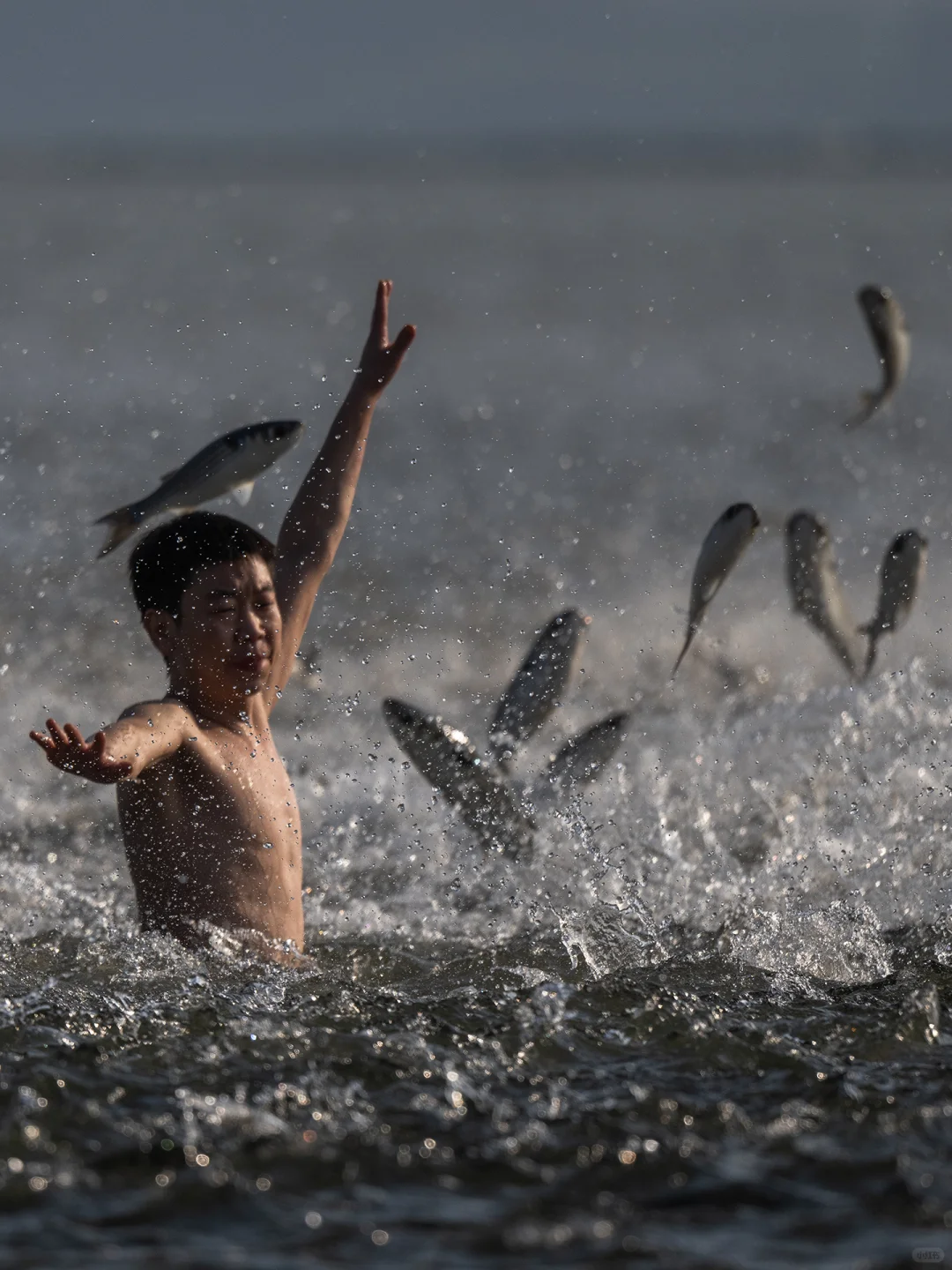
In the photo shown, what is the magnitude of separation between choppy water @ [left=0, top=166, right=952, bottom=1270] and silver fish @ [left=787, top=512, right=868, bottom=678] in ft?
2.03

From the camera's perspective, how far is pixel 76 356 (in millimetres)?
19031

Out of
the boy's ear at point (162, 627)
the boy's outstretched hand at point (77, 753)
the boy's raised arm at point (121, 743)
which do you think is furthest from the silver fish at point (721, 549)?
the boy's outstretched hand at point (77, 753)

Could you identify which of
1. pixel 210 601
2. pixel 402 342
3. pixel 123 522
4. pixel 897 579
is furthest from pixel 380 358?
pixel 897 579

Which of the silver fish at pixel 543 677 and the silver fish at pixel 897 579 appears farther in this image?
the silver fish at pixel 897 579

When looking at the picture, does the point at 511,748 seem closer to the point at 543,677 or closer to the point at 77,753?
the point at 543,677

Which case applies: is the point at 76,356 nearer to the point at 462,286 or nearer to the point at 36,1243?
the point at 462,286

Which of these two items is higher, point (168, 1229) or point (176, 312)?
point (176, 312)

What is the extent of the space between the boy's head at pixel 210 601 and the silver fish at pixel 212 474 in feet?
1.36

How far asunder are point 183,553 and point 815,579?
328cm

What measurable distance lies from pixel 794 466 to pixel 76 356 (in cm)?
938

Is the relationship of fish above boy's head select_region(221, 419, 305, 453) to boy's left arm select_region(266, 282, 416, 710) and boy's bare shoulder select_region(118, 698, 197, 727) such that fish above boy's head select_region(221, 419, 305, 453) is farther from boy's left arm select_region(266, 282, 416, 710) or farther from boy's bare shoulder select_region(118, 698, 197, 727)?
boy's bare shoulder select_region(118, 698, 197, 727)

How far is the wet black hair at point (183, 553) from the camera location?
4.45 meters

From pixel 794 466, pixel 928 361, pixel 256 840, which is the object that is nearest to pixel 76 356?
pixel 794 466

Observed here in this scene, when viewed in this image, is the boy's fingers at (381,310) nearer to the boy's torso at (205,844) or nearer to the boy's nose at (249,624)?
the boy's nose at (249,624)
